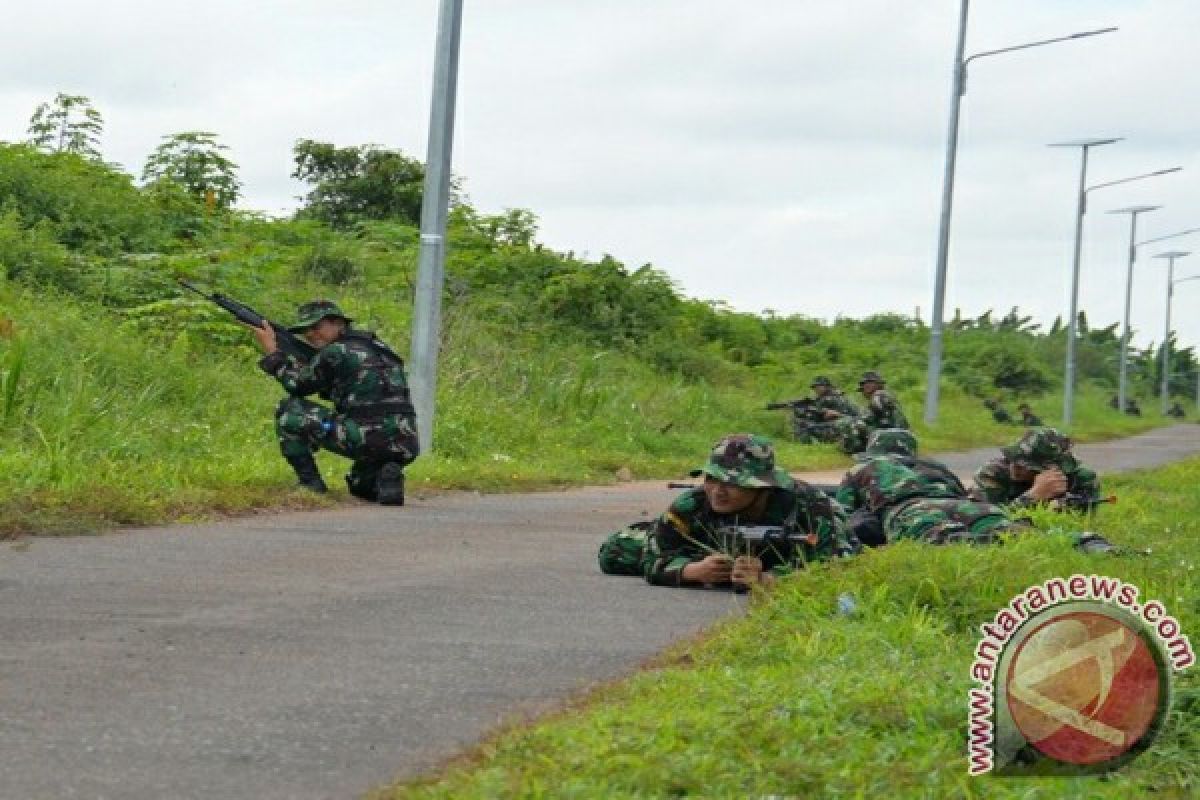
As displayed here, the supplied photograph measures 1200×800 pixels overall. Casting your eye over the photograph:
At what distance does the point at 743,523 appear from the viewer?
32.1ft

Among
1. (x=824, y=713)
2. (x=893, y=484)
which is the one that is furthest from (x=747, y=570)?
(x=824, y=713)

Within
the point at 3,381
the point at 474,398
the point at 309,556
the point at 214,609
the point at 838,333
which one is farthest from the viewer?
the point at 838,333

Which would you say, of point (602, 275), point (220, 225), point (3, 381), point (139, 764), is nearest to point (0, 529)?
point (3, 381)

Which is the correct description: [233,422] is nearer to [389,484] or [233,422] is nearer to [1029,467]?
[389,484]

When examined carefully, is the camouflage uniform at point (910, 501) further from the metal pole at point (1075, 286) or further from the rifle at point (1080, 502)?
the metal pole at point (1075, 286)

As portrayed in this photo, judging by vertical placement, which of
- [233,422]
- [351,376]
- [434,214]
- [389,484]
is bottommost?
[389,484]

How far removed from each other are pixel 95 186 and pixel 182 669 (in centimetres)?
1791

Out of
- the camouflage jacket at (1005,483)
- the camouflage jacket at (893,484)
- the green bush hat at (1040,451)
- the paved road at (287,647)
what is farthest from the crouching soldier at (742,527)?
the camouflage jacket at (1005,483)

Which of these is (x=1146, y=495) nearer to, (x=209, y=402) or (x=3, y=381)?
(x=209, y=402)

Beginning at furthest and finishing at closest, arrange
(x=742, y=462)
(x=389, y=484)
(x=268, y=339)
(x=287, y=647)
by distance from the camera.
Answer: (x=389, y=484) → (x=268, y=339) → (x=742, y=462) → (x=287, y=647)

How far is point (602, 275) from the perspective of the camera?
3334 cm

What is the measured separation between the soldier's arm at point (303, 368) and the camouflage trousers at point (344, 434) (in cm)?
14

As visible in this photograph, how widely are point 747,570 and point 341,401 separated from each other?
5272 mm

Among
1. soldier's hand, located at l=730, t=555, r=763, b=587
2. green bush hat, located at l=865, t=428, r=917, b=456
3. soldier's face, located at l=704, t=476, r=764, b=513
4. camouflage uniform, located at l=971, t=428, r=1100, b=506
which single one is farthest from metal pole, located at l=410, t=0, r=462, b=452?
soldier's hand, located at l=730, t=555, r=763, b=587
